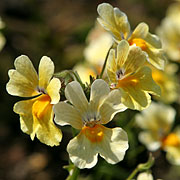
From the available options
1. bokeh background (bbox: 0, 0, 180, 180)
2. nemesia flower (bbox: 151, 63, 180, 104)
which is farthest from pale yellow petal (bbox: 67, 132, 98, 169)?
nemesia flower (bbox: 151, 63, 180, 104)

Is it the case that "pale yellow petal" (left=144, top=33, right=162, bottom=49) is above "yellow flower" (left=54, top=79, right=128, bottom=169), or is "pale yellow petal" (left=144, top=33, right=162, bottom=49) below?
above

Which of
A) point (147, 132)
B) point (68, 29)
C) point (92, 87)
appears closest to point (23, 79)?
point (92, 87)

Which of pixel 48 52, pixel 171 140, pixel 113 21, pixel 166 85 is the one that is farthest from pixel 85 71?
pixel 113 21

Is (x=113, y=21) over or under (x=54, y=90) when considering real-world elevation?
over

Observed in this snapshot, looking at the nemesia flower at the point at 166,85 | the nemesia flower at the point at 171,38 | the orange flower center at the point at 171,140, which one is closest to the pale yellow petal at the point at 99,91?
the orange flower center at the point at 171,140

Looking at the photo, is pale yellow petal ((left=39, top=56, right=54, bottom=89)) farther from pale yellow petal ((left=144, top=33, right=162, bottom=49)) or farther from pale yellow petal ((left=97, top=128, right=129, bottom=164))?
pale yellow petal ((left=144, top=33, right=162, bottom=49))

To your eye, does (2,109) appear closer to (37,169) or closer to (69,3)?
(37,169)

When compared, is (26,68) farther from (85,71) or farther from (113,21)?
(85,71)

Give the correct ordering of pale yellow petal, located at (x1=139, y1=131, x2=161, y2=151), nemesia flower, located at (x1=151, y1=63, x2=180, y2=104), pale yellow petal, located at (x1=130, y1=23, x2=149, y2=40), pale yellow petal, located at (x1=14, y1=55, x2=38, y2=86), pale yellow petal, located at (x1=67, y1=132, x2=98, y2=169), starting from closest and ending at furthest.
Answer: pale yellow petal, located at (x1=67, y1=132, x2=98, y2=169) → pale yellow petal, located at (x1=14, y1=55, x2=38, y2=86) → pale yellow petal, located at (x1=130, y1=23, x2=149, y2=40) → pale yellow petal, located at (x1=139, y1=131, x2=161, y2=151) → nemesia flower, located at (x1=151, y1=63, x2=180, y2=104)
